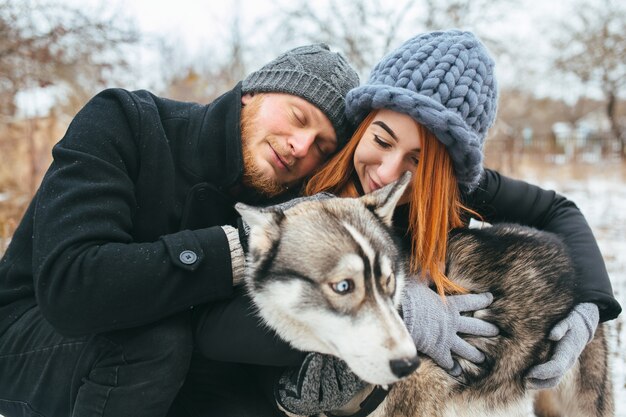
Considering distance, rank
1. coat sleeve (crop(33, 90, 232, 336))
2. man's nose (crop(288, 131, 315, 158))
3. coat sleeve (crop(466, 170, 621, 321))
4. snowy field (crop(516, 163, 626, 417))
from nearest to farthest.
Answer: coat sleeve (crop(33, 90, 232, 336))
man's nose (crop(288, 131, 315, 158))
coat sleeve (crop(466, 170, 621, 321))
snowy field (crop(516, 163, 626, 417))

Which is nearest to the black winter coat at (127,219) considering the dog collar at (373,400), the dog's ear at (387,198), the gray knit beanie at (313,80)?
the gray knit beanie at (313,80)

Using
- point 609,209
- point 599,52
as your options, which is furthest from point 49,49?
point 599,52

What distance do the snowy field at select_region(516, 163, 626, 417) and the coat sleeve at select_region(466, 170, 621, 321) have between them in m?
1.24

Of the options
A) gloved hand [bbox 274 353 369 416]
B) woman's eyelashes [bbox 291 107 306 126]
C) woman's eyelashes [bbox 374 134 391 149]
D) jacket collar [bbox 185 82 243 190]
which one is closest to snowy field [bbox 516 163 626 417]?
gloved hand [bbox 274 353 369 416]

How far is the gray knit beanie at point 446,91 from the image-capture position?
2.35 meters

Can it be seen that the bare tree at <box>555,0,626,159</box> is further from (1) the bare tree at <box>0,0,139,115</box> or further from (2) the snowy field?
(1) the bare tree at <box>0,0,139,115</box>

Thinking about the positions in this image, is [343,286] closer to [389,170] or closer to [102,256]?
[389,170]

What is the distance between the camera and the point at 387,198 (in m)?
2.35

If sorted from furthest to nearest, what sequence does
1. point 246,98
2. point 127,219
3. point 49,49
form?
1. point 49,49
2. point 246,98
3. point 127,219

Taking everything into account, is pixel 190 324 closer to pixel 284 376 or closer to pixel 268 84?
pixel 284 376

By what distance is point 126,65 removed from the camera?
8984 millimetres

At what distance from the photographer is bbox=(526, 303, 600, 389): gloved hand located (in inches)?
96.4

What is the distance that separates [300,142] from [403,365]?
1337 mm

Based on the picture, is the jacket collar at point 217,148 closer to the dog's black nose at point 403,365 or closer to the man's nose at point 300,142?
the man's nose at point 300,142
